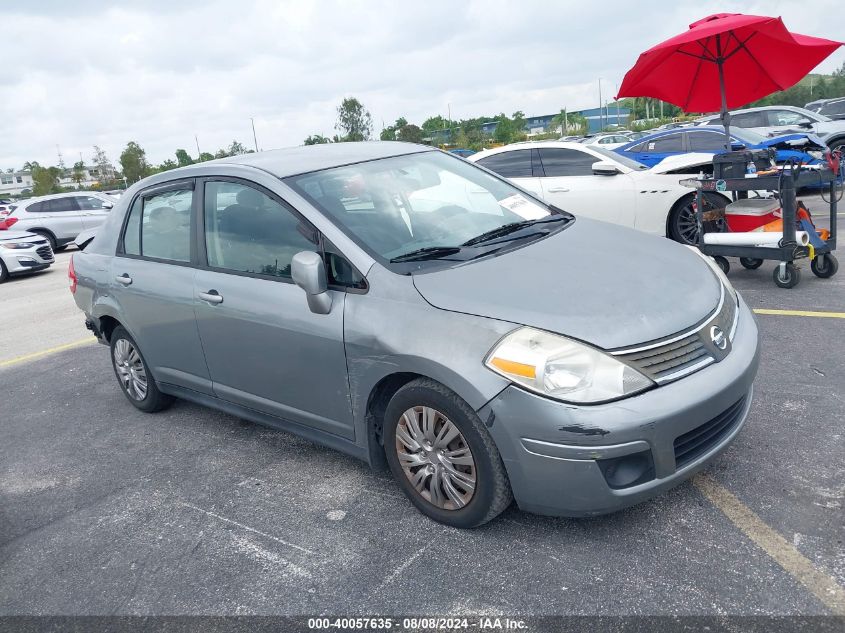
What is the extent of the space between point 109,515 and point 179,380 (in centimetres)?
101

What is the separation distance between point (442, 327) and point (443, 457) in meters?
0.56

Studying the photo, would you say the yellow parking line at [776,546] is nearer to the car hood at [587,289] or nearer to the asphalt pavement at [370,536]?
the asphalt pavement at [370,536]

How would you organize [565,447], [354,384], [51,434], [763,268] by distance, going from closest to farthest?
1. [565,447]
2. [354,384]
3. [51,434]
4. [763,268]

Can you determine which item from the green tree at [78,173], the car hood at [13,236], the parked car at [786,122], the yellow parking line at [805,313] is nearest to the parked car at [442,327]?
the yellow parking line at [805,313]

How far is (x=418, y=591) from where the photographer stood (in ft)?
8.89

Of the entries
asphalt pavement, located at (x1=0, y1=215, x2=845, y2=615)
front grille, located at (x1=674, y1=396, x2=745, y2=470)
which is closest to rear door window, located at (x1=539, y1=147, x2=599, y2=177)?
asphalt pavement, located at (x1=0, y1=215, x2=845, y2=615)

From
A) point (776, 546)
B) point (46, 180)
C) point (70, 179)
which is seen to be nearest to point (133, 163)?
point (46, 180)

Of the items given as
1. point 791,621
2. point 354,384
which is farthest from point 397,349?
point 791,621

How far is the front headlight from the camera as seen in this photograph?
2.62 m

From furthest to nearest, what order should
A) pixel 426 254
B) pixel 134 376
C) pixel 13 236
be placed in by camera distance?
1. pixel 13 236
2. pixel 134 376
3. pixel 426 254

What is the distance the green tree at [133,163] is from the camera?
80250 millimetres

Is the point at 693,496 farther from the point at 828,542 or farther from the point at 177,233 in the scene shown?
the point at 177,233

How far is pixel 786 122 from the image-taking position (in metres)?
16.3

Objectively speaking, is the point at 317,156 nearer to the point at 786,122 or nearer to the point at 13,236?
the point at 13,236
